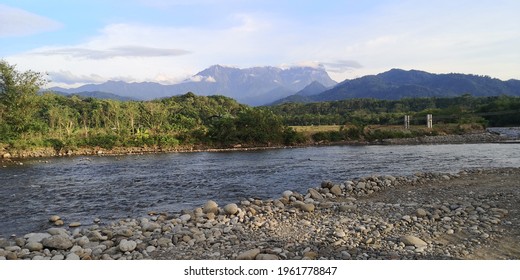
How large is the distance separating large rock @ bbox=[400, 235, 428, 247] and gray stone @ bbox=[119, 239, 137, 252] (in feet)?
15.5

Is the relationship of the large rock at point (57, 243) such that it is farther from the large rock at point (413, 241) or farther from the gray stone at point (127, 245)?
the large rock at point (413, 241)

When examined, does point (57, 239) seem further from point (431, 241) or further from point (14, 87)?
point (14, 87)

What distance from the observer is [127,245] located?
21.3 feet

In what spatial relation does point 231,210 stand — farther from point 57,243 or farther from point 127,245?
point 57,243

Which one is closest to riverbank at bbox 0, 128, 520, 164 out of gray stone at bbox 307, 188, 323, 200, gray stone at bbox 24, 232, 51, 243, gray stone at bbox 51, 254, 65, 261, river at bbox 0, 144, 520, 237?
river at bbox 0, 144, 520, 237

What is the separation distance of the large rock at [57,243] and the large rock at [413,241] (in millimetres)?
6110

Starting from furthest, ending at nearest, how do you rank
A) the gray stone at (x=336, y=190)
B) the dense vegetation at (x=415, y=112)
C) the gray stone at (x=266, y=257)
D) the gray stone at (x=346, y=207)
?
the dense vegetation at (x=415, y=112)
the gray stone at (x=336, y=190)
the gray stone at (x=346, y=207)
the gray stone at (x=266, y=257)

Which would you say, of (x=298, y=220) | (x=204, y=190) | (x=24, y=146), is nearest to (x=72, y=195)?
(x=204, y=190)

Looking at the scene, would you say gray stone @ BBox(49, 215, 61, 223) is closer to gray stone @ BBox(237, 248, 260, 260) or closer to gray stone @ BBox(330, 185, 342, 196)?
gray stone @ BBox(237, 248, 260, 260)

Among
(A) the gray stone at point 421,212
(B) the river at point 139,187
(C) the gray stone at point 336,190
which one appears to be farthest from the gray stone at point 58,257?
(C) the gray stone at point 336,190

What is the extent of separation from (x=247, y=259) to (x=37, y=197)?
10750 mm

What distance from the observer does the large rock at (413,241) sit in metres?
5.97

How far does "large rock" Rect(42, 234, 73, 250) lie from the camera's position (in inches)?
269

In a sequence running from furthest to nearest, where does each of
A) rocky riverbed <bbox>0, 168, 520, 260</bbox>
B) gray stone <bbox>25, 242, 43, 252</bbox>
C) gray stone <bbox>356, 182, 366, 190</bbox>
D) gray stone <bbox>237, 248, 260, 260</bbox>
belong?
gray stone <bbox>356, 182, 366, 190</bbox> → gray stone <bbox>25, 242, 43, 252</bbox> → rocky riverbed <bbox>0, 168, 520, 260</bbox> → gray stone <bbox>237, 248, 260, 260</bbox>
